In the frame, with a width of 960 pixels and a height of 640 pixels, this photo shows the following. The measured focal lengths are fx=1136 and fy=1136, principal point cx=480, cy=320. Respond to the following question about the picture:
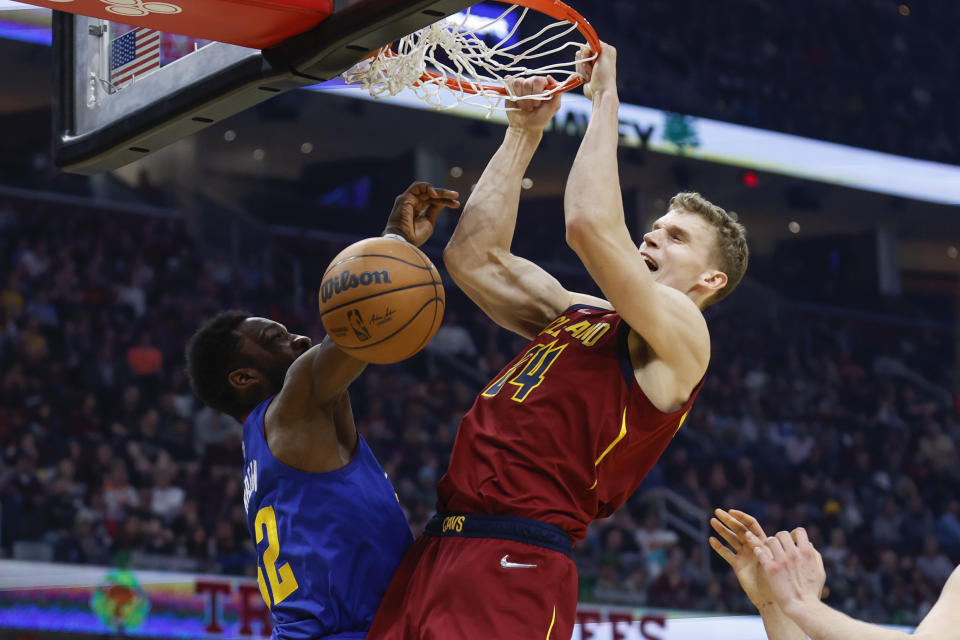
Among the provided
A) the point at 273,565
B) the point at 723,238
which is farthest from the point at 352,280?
the point at 723,238

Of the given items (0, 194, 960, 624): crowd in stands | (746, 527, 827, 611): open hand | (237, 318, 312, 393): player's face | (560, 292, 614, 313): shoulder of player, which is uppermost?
(560, 292, 614, 313): shoulder of player

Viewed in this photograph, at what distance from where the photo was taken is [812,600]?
8.21ft

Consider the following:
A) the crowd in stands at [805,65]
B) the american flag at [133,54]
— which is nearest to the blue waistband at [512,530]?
the american flag at [133,54]

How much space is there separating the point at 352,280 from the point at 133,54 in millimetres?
895

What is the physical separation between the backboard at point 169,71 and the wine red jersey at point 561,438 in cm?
88

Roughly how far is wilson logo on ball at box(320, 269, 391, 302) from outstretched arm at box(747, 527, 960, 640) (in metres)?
1.04

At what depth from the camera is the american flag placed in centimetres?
285

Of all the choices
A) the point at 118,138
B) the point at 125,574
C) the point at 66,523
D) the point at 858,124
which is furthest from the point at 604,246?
the point at 858,124

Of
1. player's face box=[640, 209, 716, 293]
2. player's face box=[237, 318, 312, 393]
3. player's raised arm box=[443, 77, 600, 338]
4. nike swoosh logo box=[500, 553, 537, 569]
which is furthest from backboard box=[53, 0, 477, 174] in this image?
nike swoosh logo box=[500, 553, 537, 569]

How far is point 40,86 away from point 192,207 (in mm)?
2028

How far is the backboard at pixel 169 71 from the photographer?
232cm

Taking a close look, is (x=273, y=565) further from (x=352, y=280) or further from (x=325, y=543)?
(x=352, y=280)

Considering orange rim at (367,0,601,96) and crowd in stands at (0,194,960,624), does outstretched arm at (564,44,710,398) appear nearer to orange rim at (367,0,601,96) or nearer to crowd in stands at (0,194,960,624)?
orange rim at (367,0,601,96)

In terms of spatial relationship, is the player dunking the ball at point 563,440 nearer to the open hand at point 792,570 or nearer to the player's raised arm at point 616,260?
the player's raised arm at point 616,260
